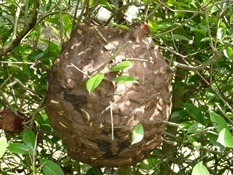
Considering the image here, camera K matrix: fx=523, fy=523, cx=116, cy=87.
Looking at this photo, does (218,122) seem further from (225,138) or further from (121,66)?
(121,66)

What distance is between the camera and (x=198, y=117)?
1382 millimetres

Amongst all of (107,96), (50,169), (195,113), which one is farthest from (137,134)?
(195,113)

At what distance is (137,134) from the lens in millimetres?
1091

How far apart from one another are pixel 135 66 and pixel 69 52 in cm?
16

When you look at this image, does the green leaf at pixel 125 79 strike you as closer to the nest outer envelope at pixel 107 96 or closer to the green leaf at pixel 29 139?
the nest outer envelope at pixel 107 96

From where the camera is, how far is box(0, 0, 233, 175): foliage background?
1.25 m

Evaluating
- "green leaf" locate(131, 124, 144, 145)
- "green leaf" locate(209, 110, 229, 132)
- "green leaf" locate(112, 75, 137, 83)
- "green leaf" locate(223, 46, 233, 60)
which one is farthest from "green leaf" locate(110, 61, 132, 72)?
"green leaf" locate(223, 46, 233, 60)

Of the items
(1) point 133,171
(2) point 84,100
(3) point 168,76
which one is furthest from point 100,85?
(1) point 133,171

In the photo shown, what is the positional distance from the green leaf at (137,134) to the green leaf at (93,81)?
0.46ft

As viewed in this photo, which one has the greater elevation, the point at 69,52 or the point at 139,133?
the point at 69,52

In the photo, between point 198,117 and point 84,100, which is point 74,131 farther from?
point 198,117

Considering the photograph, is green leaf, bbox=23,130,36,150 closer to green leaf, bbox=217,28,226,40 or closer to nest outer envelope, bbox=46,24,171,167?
nest outer envelope, bbox=46,24,171,167

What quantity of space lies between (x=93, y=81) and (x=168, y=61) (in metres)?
0.42

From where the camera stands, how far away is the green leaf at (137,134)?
3.54 ft
